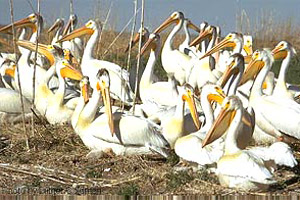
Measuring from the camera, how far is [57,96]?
799 cm

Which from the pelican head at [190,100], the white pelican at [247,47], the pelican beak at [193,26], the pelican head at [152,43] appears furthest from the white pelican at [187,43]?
the pelican head at [190,100]

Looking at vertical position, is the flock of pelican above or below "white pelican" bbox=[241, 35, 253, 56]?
below

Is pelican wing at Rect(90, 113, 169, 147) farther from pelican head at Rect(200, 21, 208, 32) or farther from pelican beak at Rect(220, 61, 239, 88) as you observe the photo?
pelican head at Rect(200, 21, 208, 32)

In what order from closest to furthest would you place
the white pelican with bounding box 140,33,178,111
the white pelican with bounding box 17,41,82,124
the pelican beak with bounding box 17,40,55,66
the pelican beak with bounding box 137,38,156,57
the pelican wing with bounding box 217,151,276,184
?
the pelican wing with bounding box 217,151,276,184
the white pelican with bounding box 17,41,82,124
the white pelican with bounding box 140,33,178,111
the pelican beak with bounding box 17,40,55,66
the pelican beak with bounding box 137,38,156,57

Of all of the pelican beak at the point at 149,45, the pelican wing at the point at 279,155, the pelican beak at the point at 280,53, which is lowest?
the pelican wing at the point at 279,155

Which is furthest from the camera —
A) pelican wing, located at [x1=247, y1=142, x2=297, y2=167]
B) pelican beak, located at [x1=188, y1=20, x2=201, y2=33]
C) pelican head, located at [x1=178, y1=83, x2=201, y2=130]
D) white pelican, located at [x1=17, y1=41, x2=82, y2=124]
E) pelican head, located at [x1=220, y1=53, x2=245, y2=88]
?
pelican beak, located at [x1=188, y1=20, x2=201, y2=33]

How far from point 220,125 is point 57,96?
2.90m

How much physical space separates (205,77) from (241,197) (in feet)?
14.5

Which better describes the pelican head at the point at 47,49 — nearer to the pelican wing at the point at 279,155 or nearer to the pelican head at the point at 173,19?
the pelican head at the point at 173,19

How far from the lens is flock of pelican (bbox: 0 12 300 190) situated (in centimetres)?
547

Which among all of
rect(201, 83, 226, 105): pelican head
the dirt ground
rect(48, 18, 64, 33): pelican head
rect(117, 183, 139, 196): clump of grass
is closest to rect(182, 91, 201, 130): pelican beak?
rect(201, 83, 226, 105): pelican head

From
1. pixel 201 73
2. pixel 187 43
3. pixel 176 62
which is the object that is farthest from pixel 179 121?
pixel 187 43

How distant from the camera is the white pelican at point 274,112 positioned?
666 centimetres

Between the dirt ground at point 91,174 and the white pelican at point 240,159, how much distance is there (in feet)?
0.32
